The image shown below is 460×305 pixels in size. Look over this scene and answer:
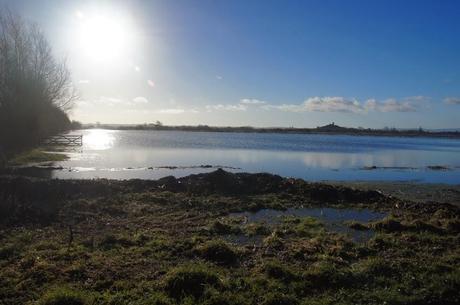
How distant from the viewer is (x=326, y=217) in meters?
17.7

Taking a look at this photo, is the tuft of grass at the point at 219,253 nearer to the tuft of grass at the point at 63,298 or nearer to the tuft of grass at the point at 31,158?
the tuft of grass at the point at 63,298

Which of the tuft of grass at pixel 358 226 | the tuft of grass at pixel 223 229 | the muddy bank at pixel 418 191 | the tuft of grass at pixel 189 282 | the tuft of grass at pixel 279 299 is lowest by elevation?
the muddy bank at pixel 418 191

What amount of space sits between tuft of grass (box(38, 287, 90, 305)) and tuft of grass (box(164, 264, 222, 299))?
1472 mm

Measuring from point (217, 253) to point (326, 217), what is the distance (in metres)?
7.82

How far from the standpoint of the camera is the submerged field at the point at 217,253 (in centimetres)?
841

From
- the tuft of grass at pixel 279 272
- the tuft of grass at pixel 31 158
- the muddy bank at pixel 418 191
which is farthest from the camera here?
the tuft of grass at pixel 31 158

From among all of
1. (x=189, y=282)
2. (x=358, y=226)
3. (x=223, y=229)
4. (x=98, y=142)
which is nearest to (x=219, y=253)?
(x=189, y=282)

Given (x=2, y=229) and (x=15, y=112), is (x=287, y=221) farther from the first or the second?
(x=15, y=112)

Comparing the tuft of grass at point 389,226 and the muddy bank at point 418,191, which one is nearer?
the tuft of grass at point 389,226

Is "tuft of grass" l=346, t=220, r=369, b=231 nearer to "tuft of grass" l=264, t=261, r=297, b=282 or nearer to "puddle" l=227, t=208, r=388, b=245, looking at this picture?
"puddle" l=227, t=208, r=388, b=245

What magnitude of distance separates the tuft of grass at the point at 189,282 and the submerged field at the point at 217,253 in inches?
0.8

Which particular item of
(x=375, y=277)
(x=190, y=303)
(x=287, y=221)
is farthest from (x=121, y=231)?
(x=375, y=277)

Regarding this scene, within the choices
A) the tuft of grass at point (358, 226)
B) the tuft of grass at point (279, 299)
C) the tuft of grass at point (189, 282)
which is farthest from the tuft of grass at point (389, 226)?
the tuft of grass at point (189, 282)

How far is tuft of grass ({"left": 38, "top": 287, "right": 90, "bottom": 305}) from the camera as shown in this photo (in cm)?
767
